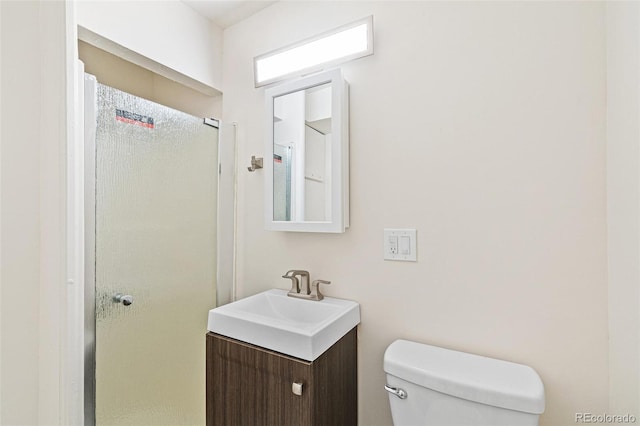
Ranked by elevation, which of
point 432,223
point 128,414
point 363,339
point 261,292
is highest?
point 432,223

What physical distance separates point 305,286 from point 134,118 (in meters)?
1.02

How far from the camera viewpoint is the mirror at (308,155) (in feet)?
4.18

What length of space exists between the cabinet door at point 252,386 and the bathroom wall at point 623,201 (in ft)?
2.83

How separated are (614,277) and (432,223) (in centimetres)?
52

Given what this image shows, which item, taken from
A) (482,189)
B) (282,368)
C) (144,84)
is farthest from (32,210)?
(144,84)

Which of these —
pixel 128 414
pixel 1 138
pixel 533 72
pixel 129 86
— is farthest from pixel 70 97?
pixel 129 86

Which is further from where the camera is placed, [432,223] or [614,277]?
[432,223]

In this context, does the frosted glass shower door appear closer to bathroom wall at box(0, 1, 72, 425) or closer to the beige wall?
the beige wall

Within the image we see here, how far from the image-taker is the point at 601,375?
3.01ft

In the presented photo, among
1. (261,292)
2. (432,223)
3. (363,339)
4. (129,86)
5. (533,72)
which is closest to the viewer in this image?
(533,72)

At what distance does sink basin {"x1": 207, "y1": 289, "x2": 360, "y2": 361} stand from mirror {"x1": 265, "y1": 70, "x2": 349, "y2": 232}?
319mm

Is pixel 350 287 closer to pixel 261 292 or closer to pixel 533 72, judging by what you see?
pixel 261 292

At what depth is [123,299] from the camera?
1269mm

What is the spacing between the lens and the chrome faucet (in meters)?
1.34
